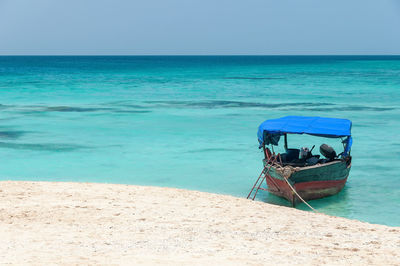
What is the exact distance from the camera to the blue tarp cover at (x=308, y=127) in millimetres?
13719

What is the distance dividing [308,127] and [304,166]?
1095 millimetres

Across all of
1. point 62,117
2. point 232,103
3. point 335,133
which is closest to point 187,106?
point 232,103

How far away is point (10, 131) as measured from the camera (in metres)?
25.0

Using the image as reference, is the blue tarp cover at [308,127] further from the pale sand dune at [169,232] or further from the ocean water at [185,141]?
the pale sand dune at [169,232]

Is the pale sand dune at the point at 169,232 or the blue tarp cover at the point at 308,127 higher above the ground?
the blue tarp cover at the point at 308,127

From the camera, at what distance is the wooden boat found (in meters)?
12.9

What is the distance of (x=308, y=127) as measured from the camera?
13867 mm

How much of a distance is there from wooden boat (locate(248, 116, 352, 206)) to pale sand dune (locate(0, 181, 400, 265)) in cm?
125

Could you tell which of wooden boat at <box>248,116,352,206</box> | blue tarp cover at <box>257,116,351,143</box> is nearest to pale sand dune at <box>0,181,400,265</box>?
wooden boat at <box>248,116,352,206</box>

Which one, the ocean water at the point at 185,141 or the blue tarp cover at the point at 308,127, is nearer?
the blue tarp cover at the point at 308,127

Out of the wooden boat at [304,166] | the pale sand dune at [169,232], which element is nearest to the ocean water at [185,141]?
the wooden boat at [304,166]

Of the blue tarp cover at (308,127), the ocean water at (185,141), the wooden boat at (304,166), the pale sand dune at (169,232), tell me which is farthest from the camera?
the ocean water at (185,141)

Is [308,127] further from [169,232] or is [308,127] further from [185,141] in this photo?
[185,141]

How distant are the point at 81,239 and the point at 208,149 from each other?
40.8 feet
